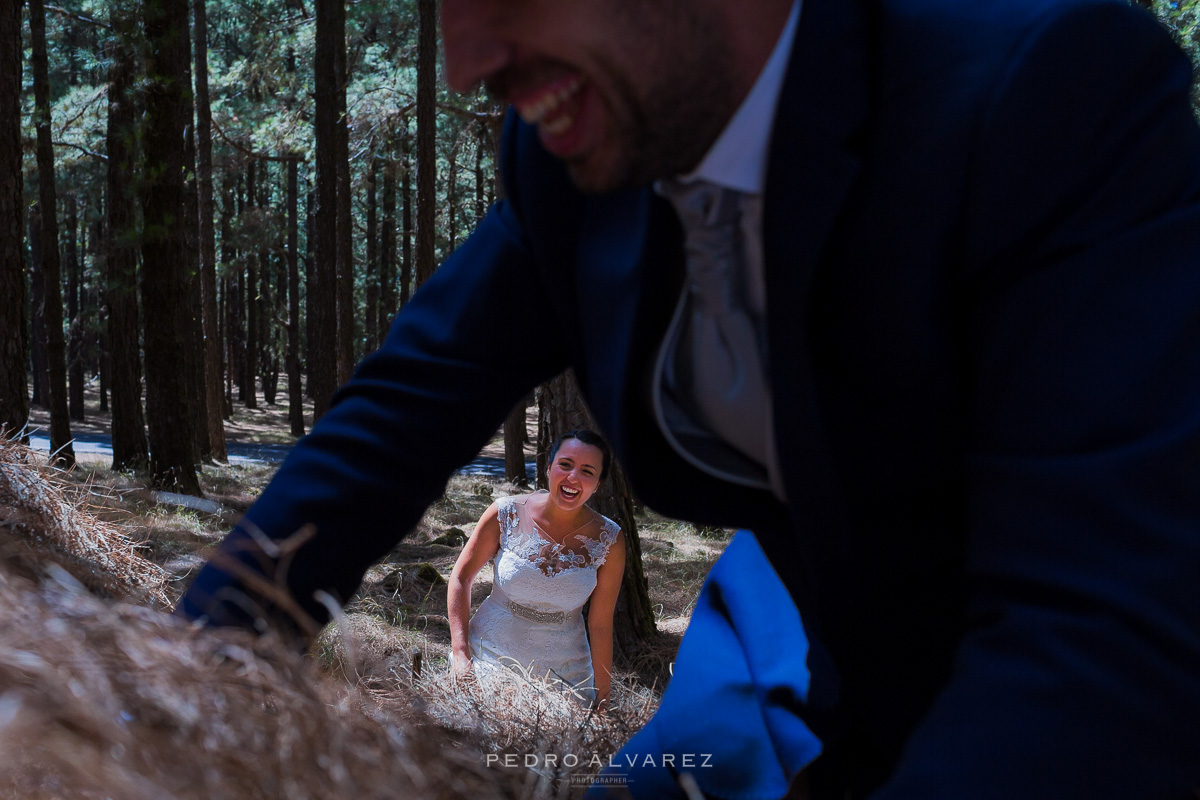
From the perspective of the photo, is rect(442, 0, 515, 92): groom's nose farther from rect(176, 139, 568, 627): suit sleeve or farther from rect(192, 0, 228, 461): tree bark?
rect(192, 0, 228, 461): tree bark

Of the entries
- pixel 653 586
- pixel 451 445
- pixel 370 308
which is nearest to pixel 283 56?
pixel 370 308

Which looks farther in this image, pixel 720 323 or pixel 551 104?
pixel 720 323

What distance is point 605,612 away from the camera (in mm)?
5793

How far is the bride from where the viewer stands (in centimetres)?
564

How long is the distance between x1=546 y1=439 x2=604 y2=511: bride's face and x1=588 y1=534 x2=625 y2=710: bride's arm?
15.6 inches

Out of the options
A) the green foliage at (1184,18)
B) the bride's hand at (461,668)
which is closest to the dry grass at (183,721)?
the bride's hand at (461,668)

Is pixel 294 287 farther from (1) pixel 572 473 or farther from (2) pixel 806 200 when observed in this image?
(2) pixel 806 200

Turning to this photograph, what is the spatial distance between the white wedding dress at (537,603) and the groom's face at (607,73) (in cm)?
488

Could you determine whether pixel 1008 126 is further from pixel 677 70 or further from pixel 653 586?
pixel 653 586

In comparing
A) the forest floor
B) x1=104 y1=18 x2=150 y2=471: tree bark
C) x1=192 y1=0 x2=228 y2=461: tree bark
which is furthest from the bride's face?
x1=192 y1=0 x2=228 y2=461: tree bark

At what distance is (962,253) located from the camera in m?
0.88

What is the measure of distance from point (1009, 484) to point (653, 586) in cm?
810

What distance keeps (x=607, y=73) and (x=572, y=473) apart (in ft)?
16.0

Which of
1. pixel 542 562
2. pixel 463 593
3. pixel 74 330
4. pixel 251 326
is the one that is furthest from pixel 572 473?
pixel 251 326
